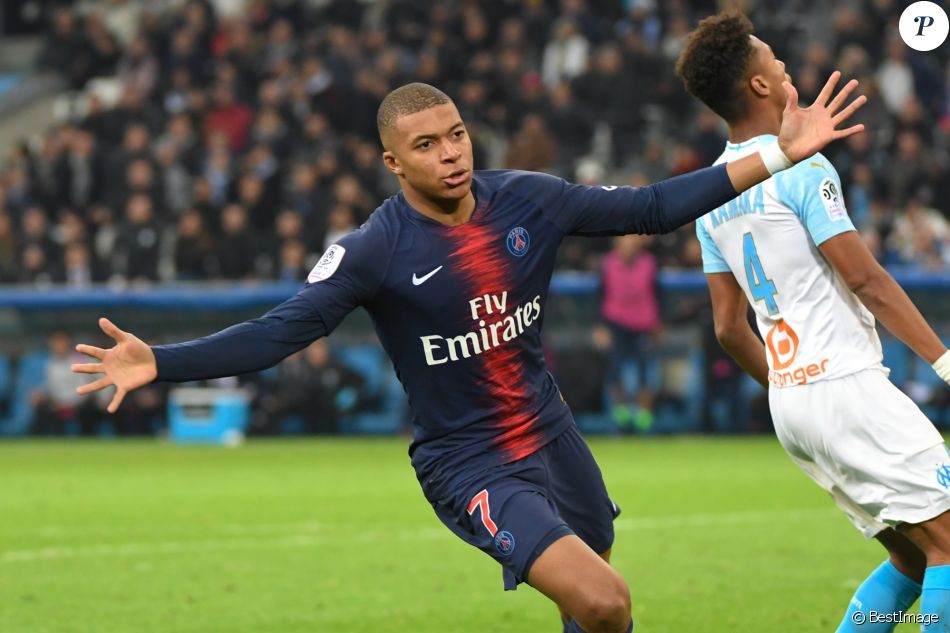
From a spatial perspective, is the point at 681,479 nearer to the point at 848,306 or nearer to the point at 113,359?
the point at 848,306

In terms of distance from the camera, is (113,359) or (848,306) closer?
(113,359)

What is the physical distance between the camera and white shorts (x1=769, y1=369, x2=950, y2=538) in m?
5.41

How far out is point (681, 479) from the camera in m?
14.1

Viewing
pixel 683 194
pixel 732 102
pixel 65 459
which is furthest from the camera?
pixel 65 459

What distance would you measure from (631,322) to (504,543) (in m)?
13.4

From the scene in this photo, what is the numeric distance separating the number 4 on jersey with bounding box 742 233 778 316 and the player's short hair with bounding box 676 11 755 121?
0.48 meters

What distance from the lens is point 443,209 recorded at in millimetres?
5801

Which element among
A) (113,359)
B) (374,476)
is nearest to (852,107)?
(113,359)

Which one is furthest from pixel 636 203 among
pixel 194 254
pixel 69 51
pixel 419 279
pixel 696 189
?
pixel 69 51

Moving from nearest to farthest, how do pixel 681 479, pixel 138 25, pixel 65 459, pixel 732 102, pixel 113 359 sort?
pixel 113 359 → pixel 732 102 → pixel 681 479 → pixel 65 459 → pixel 138 25

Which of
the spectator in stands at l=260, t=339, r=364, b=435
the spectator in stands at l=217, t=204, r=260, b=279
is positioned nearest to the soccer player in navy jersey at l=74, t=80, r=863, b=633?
the spectator in stands at l=260, t=339, r=364, b=435

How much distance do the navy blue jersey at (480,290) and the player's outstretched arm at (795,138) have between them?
9 cm

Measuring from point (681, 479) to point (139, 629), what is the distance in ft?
23.7

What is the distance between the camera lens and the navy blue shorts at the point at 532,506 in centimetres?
542
